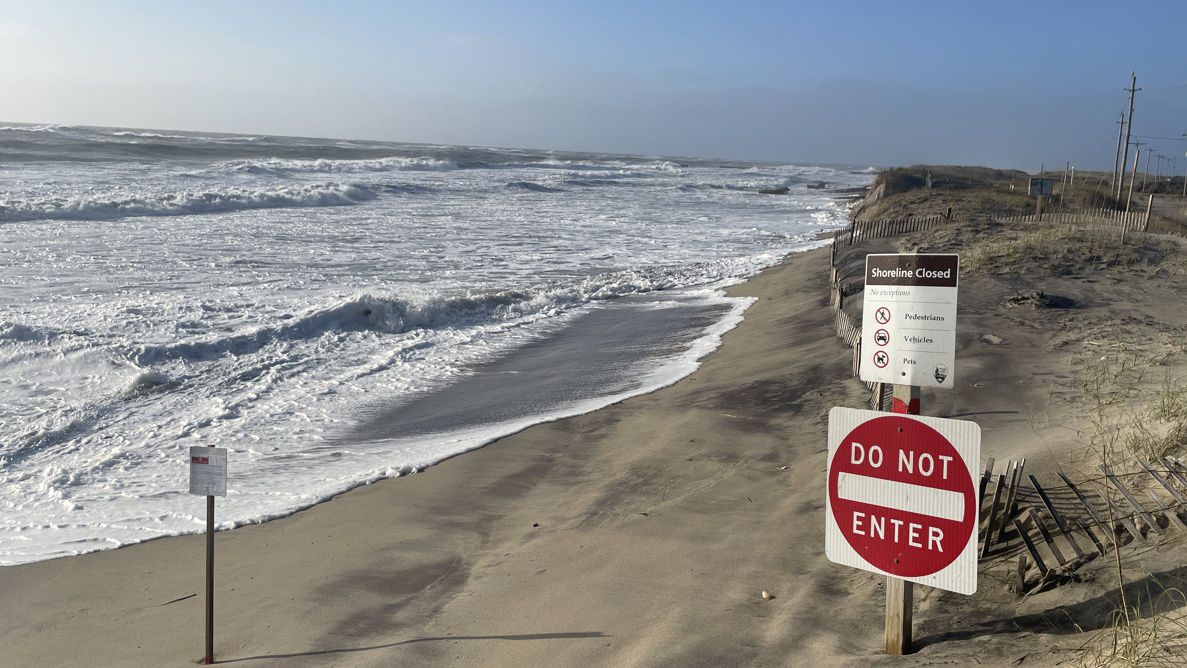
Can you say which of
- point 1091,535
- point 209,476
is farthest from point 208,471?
point 1091,535

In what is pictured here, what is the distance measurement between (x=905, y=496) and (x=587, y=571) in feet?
8.83

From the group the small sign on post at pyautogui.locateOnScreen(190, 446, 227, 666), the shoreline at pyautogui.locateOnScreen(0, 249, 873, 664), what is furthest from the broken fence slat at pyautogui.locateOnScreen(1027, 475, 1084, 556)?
the small sign on post at pyautogui.locateOnScreen(190, 446, 227, 666)

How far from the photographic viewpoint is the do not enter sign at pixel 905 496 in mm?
3609

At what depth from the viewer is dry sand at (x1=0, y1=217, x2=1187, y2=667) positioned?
4.75 meters

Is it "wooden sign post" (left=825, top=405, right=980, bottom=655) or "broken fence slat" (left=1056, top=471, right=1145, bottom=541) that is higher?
"wooden sign post" (left=825, top=405, right=980, bottom=655)

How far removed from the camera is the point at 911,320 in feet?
12.7

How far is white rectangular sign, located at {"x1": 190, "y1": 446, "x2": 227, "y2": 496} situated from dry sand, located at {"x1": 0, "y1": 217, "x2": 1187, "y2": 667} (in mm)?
954

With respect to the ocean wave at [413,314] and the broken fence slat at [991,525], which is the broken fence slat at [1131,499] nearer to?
the broken fence slat at [991,525]

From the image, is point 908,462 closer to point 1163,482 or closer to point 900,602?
point 900,602

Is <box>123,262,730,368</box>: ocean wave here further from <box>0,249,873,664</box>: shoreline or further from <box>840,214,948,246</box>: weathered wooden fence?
<box>0,249,873,664</box>: shoreline

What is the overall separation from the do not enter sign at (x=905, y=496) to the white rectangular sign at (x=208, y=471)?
3.30 metres

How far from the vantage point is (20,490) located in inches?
317

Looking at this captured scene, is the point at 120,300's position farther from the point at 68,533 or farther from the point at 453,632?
the point at 453,632

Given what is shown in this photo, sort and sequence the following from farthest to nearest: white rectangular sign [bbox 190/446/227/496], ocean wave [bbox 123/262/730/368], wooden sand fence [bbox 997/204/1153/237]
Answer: wooden sand fence [bbox 997/204/1153/237], ocean wave [bbox 123/262/730/368], white rectangular sign [bbox 190/446/227/496]
